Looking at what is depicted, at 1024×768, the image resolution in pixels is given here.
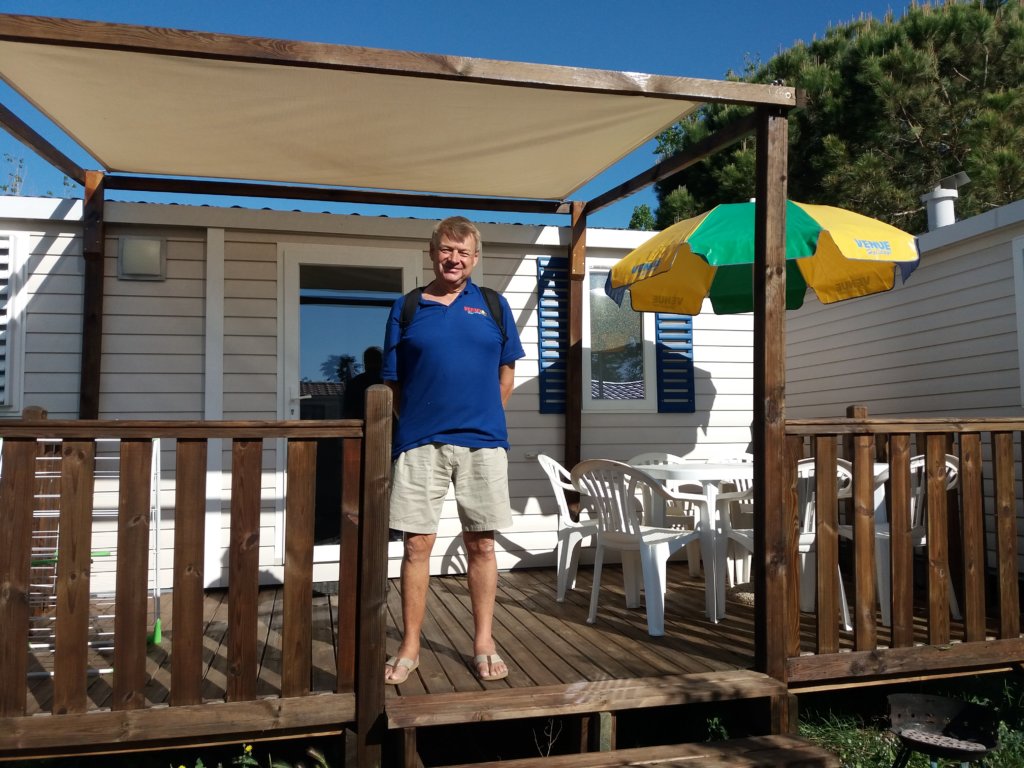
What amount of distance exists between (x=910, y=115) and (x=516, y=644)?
39.9 feet

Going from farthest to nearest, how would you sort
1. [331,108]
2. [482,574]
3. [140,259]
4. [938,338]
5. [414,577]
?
1. [938,338]
2. [140,259]
3. [331,108]
4. [482,574]
5. [414,577]

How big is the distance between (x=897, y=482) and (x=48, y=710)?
3060mm

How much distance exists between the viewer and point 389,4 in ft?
60.7

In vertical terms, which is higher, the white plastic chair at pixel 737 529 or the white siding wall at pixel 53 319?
the white siding wall at pixel 53 319

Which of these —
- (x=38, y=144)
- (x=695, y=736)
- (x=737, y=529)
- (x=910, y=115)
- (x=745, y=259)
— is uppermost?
(x=910, y=115)

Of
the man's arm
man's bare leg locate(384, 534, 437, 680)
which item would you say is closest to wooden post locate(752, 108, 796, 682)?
the man's arm

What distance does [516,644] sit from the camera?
3.41 m

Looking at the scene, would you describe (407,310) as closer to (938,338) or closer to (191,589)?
(191,589)

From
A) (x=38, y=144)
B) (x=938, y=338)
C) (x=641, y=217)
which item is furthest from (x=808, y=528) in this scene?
(x=641, y=217)

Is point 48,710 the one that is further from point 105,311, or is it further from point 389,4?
point 389,4

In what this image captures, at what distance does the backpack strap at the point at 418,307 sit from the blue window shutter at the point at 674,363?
2.68m

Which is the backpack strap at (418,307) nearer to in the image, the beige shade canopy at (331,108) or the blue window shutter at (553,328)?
the beige shade canopy at (331,108)

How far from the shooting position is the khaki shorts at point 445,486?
285 cm

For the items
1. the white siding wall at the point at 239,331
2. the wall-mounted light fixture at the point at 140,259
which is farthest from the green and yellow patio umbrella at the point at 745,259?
the wall-mounted light fixture at the point at 140,259
